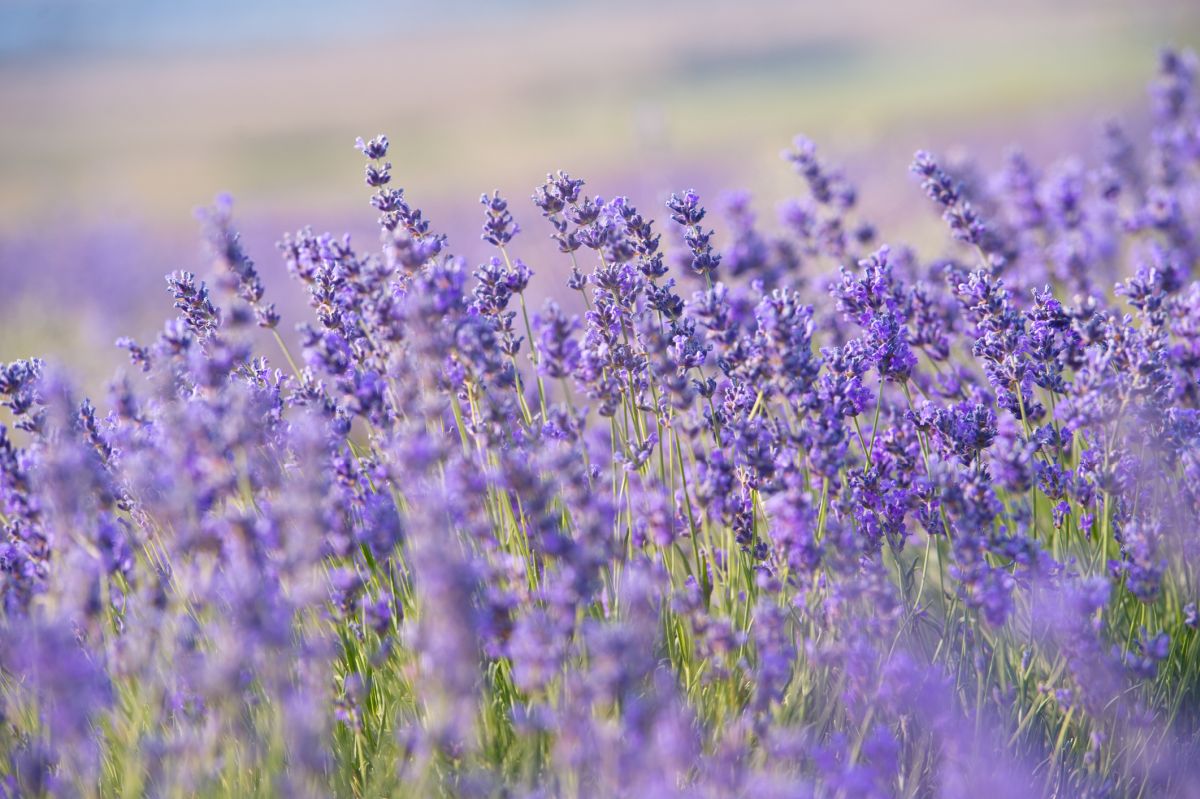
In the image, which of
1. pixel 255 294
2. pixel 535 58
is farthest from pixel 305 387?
pixel 535 58

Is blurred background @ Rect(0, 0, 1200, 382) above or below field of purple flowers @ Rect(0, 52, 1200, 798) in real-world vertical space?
above

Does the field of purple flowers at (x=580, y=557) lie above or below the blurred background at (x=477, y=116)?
below

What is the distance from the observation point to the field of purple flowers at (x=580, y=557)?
1.86m

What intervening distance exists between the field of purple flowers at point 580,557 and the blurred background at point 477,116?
4.36m

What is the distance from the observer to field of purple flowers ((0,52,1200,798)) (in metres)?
1.86

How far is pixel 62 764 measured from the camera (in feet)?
7.50

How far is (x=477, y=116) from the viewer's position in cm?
3378

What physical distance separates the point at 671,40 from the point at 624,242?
46486mm

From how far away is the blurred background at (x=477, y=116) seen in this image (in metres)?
12.1

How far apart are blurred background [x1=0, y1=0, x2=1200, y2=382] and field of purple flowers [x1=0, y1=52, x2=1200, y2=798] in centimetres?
436

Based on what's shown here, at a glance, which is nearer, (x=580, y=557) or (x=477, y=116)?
(x=580, y=557)

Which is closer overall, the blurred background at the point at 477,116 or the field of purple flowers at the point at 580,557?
the field of purple flowers at the point at 580,557

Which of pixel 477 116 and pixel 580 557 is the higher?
pixel 477 116

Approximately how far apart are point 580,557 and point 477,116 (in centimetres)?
3341
